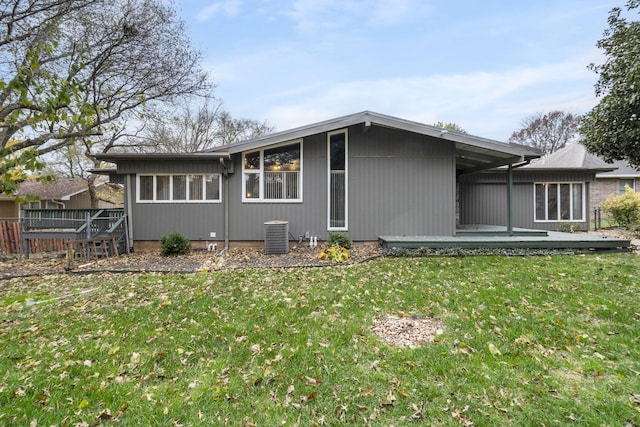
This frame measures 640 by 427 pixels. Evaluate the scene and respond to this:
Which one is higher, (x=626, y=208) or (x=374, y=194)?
(x=374, y=194)

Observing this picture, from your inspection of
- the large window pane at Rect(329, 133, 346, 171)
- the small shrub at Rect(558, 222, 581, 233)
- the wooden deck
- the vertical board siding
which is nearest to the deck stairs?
the large window pane at Rect(329, 133, 346, 171)

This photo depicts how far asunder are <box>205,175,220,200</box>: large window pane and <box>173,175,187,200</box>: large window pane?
2.26ft

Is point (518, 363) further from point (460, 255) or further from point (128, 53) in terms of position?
point (128, 53)

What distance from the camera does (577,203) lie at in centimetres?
1234

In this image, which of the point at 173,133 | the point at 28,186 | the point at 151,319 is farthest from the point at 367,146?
the point at 28,186

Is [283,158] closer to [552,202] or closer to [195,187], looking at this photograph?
[195,187]

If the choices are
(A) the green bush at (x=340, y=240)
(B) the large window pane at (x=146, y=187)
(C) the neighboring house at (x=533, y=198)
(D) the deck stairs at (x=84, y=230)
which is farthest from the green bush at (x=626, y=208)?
(D) the deck stairs at (x=84, y=230)

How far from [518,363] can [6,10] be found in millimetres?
11473

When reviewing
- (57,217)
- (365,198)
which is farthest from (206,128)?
(365,198)

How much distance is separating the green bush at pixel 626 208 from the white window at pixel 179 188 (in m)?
16.5

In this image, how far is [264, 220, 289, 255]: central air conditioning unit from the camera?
8.01 meters

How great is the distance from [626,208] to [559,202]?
11.4 ft

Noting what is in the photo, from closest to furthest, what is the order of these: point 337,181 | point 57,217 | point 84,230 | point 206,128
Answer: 1. point 84,230
2. point 337,181
3. point 57,217
4. point 206,128

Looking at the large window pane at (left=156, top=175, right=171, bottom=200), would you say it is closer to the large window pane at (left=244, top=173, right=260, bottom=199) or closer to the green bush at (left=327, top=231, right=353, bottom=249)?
the large window pane at (left=244, top=173, right=260, bottom=199)
